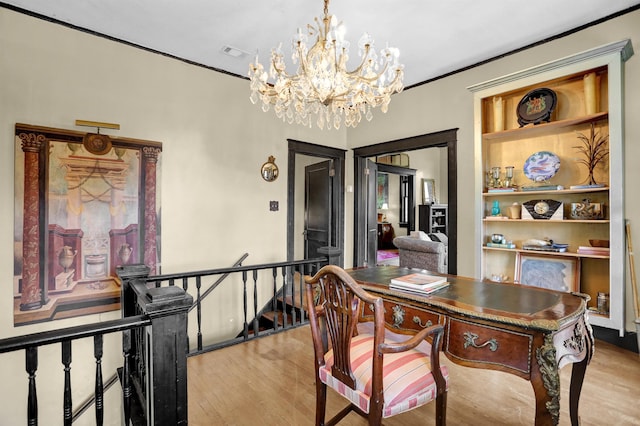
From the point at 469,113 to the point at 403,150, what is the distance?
0.96 meters

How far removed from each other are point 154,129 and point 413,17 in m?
2.81

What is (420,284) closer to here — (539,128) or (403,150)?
(539,128)

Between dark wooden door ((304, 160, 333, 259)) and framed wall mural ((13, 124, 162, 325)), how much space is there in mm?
2526

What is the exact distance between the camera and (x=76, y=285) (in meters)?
2.98

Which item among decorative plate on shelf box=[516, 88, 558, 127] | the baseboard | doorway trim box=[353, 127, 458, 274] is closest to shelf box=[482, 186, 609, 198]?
doorway trim box=[353, 127, 458, 274]

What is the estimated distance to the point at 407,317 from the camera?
1774 mm

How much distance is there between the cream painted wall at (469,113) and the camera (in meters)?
2.73

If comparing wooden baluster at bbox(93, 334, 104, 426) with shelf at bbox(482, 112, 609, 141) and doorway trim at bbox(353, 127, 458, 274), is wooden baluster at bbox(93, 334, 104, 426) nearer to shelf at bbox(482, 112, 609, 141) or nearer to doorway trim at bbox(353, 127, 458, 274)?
doorway trim at bbox(353, 127, 458, 274)

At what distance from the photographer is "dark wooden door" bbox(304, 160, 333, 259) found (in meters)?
5.16

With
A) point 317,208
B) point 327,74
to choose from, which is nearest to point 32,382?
point 327,74

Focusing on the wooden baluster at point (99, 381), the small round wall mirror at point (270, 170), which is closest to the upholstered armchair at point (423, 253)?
the small round wall mirror at point (270, 170)

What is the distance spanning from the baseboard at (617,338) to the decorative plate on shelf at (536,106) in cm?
203

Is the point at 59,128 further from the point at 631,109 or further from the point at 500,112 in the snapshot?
the point at 631,109

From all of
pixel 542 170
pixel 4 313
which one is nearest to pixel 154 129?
pixel 4 313
